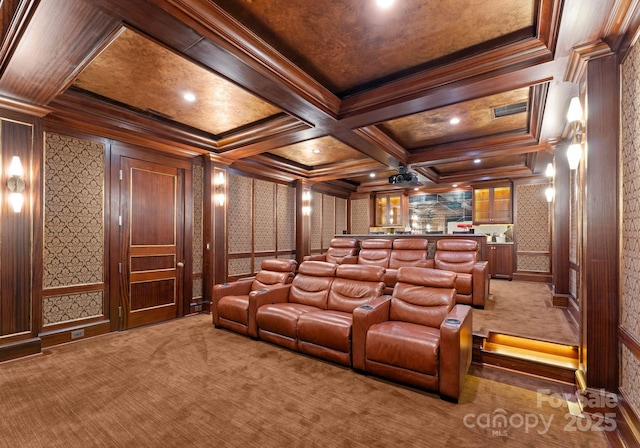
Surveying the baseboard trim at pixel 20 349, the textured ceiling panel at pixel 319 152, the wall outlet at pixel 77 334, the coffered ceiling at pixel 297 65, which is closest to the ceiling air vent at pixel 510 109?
the coffered ceiling at pixel 297 65

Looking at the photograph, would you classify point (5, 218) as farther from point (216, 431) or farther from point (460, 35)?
point (460, 35)

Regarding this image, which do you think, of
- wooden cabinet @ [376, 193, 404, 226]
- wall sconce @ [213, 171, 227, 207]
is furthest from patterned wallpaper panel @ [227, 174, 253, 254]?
wooden cabinet @ [376, 193, 404, 226]

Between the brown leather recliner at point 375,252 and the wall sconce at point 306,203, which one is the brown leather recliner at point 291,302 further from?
the wall sconce at point 306,203

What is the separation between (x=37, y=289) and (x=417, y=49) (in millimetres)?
4905

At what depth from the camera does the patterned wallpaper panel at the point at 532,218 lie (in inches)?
281

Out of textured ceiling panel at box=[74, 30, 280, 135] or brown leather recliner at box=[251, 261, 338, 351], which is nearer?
textured ceiling panel at box=[74, 30, 280, 135]

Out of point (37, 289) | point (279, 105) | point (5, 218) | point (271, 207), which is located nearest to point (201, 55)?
point (279, 105)

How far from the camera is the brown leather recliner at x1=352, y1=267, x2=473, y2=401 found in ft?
7.75

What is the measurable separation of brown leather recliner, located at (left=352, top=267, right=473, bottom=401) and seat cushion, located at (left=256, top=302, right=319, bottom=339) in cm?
82

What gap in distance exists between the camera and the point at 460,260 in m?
4.64

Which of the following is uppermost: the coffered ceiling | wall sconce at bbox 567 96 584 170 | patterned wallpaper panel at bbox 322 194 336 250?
the coffered ceiling

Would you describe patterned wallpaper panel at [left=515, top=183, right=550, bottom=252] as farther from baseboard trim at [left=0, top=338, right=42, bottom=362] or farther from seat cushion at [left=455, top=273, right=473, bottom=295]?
baseboard trim at [left=0, top=338, right=42, bottom=362]

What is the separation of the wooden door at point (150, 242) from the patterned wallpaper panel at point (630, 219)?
17.5 ft

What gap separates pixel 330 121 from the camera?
3891mm
